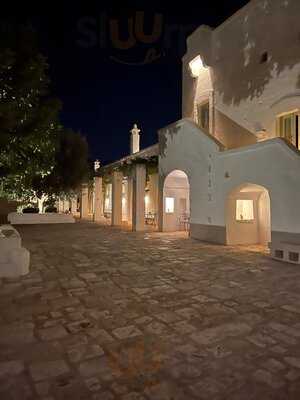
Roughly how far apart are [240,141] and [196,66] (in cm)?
613

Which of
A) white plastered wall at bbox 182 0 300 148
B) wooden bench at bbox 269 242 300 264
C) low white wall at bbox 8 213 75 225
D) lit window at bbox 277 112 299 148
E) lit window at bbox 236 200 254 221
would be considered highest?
white plastered wall at bbox 182 0 300 148

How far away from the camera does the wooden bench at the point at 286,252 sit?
864cm

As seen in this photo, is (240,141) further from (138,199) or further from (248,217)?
(138,199)

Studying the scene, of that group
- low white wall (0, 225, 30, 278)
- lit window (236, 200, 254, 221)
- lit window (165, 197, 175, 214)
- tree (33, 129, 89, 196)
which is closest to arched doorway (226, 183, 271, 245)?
lit window (236, 200, 254, 221)

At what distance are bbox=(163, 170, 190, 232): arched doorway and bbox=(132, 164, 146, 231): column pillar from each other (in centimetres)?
154

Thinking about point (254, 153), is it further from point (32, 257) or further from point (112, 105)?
point (112, 105)

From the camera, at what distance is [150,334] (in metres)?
3.81

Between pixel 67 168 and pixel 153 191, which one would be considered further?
pixel 67 168

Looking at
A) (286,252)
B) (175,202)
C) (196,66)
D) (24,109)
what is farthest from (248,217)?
(196,66)

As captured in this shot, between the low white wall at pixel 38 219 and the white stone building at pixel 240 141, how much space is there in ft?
29.3

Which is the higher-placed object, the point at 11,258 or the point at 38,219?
the point at 38,219

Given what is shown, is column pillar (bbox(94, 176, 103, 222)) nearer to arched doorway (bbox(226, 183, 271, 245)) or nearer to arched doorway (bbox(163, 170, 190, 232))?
arched doorway (bbox(163, 170, 190, 232))

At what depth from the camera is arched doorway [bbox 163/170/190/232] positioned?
16875 mm

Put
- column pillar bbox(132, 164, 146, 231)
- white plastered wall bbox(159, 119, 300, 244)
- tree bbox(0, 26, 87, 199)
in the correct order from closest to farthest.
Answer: tree bbox(0, 26, 87, 199), white plastered wall bbox(159, 119, 300, 244), column pillar bbox(132, 164, 146, 231)
